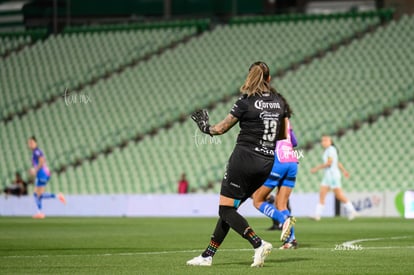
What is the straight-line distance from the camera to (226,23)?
141 ft

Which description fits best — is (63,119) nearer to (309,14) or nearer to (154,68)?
(154,68)

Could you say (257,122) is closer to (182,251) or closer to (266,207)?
(266,207)

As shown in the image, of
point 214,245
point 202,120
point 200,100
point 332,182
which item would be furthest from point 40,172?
point 202,120

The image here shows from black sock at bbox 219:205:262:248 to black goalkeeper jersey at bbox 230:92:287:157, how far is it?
0.77 meters

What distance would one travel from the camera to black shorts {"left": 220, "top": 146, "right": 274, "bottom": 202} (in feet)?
37.7

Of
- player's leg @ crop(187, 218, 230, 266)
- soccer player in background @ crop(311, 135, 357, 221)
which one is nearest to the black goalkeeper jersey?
player's leg @ crop(187, 218, 230, 266)

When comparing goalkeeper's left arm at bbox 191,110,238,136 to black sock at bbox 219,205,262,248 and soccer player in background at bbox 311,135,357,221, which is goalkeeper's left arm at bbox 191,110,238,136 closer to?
black sock at bbox 219,205,262,248

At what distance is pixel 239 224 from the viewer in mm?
11461

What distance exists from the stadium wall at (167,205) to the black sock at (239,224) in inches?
722

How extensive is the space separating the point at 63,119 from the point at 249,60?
7.85m

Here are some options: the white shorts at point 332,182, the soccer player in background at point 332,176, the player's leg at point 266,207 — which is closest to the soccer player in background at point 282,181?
the player's leg at point 266,207

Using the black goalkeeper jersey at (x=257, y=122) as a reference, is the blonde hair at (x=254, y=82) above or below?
above

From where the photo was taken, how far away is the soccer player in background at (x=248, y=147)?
452 inches

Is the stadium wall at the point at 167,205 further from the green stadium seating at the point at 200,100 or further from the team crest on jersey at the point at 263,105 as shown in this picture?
the team crest on jersey at the point at 263,105
